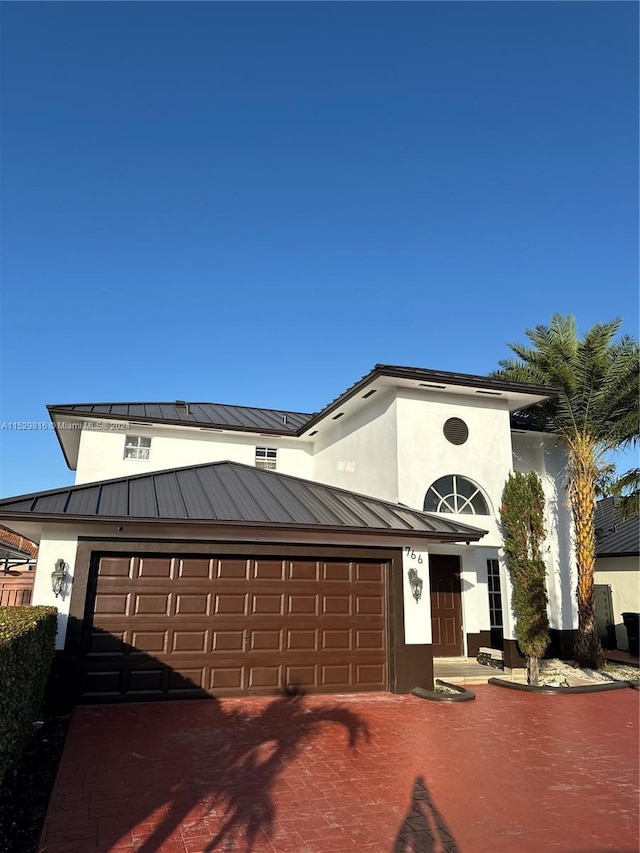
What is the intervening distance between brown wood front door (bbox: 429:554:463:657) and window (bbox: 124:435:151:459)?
924 centimetres

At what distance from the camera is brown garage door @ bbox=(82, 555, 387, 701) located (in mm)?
9359

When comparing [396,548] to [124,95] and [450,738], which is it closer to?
[450,738]

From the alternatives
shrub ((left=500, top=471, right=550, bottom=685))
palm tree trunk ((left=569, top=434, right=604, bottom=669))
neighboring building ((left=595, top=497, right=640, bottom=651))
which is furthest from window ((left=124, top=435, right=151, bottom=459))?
neighboring building ((left=595, top=497, right=640, bottom=651))

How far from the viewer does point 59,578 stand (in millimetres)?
9125

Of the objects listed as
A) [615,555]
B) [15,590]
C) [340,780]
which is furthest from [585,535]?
[15,590]

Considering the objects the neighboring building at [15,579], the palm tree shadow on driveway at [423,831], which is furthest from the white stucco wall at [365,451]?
the neighboring building at [15,579]

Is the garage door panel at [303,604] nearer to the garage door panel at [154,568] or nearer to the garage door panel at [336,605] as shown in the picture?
the garage door panel at [336,605]

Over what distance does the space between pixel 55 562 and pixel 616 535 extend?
62.3 feet

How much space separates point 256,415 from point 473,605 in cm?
1007

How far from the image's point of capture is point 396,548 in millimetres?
11203

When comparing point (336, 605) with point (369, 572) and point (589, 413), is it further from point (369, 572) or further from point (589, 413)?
point (589, 413)

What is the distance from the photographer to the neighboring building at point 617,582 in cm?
1788

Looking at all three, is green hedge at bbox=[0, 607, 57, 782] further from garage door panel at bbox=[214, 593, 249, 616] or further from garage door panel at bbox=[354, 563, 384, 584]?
garage door panel at bbox=[354, 563, 384, 584]

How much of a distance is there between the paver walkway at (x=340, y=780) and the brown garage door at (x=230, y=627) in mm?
547
